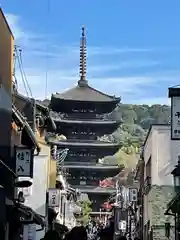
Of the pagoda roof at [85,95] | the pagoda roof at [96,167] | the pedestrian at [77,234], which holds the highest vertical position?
the pagoda roof at [85,95]

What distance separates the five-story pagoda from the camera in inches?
3339

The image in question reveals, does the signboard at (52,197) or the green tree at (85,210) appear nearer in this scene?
the signboard at (52,197)

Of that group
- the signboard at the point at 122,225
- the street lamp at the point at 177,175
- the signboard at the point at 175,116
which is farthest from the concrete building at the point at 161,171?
the signboard at the point at 175,116

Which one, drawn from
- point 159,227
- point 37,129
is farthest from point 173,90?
point 159,227

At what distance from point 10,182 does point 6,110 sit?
294cm

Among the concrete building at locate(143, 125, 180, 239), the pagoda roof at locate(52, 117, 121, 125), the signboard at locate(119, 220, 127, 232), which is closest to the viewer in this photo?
the concrete building at locate(143, 125, 180, 239)

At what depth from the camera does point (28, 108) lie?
1291 inches

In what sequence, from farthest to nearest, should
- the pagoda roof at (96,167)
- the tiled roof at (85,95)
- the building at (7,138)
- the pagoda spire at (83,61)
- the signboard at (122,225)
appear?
the pagoda spire at (83,61), the pagoda roof at (96,167), the tiled roof at (85,95), the signboard at (122,225), the building at (7,138)

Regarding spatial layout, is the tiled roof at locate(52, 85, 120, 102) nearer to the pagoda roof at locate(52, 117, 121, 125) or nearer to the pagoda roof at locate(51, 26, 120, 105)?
the pagoda roof at locate(51, 26, 120, 105)

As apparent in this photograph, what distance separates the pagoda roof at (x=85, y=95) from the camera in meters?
84.4

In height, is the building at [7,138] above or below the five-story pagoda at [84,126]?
below

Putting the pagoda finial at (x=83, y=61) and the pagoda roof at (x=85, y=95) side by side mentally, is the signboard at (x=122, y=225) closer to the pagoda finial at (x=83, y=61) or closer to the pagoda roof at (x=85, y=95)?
the pagoda roof at (x=85, y=95)

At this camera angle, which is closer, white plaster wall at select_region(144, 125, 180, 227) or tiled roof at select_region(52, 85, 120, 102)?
white plaster wall at select_region(144, 125, 180, 227)

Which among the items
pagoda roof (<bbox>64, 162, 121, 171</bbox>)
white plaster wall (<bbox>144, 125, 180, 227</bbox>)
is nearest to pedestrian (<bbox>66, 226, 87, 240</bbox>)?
white plaster wall (<bbox>144, 125, 180, 227</bbox>)
